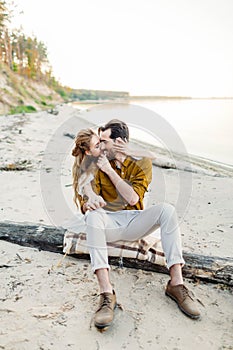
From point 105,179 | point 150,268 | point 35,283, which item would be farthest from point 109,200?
point 35,283

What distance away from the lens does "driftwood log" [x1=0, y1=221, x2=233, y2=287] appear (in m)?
2.26

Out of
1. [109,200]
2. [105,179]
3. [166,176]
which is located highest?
[105,179]

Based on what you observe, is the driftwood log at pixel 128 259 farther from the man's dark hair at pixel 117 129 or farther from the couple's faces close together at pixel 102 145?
the man's dark hair at pixel 117 129

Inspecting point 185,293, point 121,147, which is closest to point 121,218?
point 121,147

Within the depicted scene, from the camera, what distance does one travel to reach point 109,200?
2428 millimetres

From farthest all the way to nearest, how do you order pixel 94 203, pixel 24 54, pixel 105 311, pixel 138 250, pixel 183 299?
pixel 24 54 → pixel 138 250 → pixel 94 203 → pixel 183 299 → pixel 105 311

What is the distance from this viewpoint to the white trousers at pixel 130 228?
83.0 inches

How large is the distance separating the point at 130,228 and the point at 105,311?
587 millimetres

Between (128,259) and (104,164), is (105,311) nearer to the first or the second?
(128,259)

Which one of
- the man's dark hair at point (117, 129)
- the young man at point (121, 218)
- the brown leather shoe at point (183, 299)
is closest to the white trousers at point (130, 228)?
the young man at point (121, 218)

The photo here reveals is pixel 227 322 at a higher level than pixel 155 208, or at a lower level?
lower

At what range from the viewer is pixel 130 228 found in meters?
2.30

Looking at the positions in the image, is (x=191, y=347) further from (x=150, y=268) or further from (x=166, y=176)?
(x=166, y=176)

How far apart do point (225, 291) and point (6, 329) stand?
4.55ft
